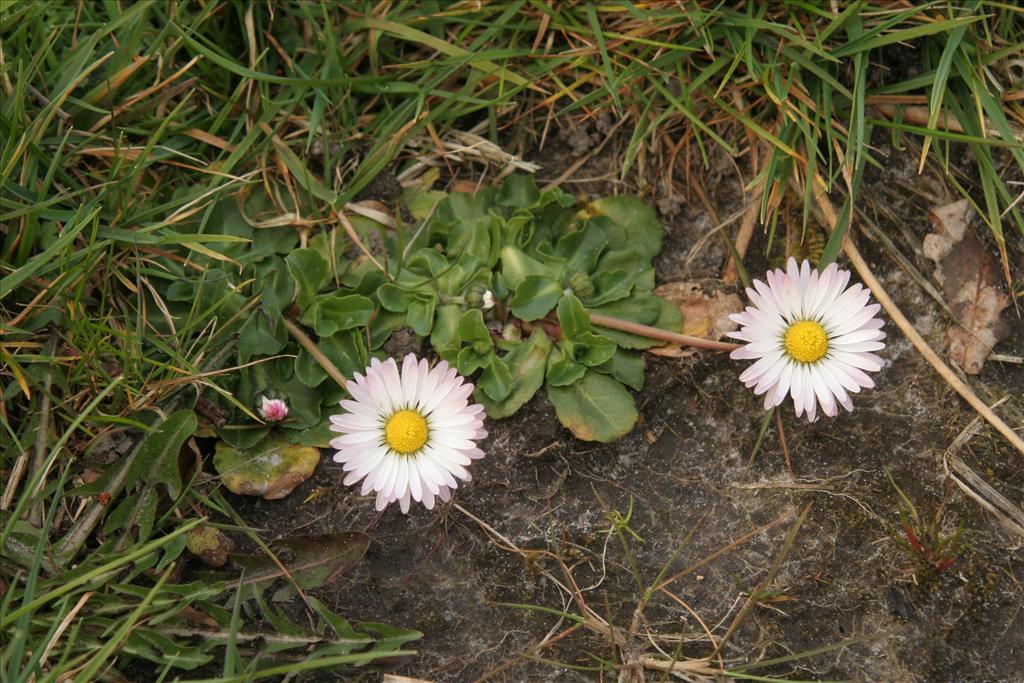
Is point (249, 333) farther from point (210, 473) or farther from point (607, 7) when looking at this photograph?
point (607, 7)

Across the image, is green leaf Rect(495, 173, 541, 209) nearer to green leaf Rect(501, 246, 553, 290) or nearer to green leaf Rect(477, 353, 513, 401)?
green leaf Rect(501, 246, 553, 290)

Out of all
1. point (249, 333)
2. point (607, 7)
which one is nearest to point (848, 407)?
point (607, 7)

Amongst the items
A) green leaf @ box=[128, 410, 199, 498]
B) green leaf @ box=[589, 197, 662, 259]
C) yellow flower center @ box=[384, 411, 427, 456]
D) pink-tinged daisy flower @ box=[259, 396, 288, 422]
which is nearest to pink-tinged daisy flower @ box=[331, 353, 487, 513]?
yellow flower center @ box=[384, 411, 427, 456]

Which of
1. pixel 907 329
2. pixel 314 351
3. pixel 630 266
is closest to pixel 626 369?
pixel 630 266

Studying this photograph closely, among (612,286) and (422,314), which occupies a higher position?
(612,286)

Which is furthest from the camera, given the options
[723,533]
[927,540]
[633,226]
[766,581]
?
[633,226]

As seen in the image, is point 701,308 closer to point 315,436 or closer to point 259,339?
point 315,436
